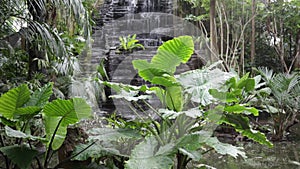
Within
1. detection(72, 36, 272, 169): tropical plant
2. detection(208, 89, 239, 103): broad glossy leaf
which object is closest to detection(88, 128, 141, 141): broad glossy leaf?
detection(72, 36, 272, 169): tropical plant

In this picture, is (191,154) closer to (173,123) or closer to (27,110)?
(173,123)

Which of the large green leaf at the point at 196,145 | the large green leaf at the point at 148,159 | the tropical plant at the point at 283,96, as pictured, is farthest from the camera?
the tropical plant at the point at 283,96

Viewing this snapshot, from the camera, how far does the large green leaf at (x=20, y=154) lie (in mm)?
1528

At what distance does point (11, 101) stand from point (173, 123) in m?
1.05

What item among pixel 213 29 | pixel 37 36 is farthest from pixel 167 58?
pixel 213 29

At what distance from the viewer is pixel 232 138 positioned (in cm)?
416

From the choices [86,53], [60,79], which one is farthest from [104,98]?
[60,79]

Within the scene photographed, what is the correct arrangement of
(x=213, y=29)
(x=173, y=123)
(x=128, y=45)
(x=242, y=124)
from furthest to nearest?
(x=128, y=45) → (x=213, y=29) → (x=173, y=123) → (x=242, y=124)

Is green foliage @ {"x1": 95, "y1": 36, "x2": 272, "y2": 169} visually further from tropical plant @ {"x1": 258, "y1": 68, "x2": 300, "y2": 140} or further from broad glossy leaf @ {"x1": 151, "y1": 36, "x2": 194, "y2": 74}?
tropical plant @ {"x1": 258, "y1": 68, "x2": 300, "y2": 140}

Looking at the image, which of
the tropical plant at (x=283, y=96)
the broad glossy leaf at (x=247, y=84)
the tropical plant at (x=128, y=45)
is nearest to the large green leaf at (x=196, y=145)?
the broad glossy leaf at (x=247, y=84)

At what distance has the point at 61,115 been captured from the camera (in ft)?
5.23

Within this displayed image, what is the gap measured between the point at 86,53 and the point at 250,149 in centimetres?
403

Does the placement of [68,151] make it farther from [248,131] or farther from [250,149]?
[250,149]

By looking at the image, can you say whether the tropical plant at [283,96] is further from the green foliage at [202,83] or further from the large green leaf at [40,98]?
the large green leaf at [40,98]
